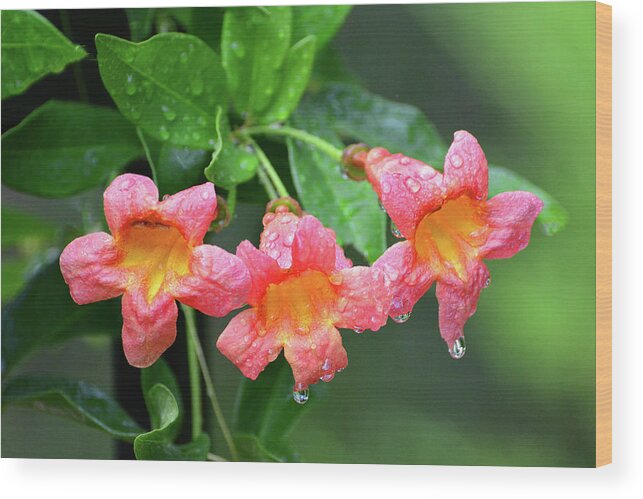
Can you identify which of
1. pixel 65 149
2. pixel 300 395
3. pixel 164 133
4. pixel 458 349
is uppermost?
pixel 164 133

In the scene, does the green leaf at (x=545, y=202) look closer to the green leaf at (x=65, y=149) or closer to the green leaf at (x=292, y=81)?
the green leaf at (x=292, y=81)

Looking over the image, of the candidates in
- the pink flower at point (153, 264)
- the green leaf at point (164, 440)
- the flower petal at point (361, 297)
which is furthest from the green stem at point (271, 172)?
the green leaf at point (164, 440)

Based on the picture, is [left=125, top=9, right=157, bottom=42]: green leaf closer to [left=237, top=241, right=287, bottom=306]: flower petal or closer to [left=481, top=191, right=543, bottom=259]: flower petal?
[left=237, top=241, right=287, bottom=306]: flower petal

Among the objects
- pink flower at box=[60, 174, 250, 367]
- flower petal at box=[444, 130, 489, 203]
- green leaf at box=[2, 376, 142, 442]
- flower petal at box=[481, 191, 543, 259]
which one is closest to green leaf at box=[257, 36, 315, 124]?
pink flower at box=[60, 174, 250, 367]

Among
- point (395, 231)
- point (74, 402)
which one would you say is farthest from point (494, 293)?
point (74, 402)

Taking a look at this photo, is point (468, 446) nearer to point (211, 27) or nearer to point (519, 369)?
point (519, 369)

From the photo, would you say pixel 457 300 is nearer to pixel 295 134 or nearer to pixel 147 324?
pixel 295 134
